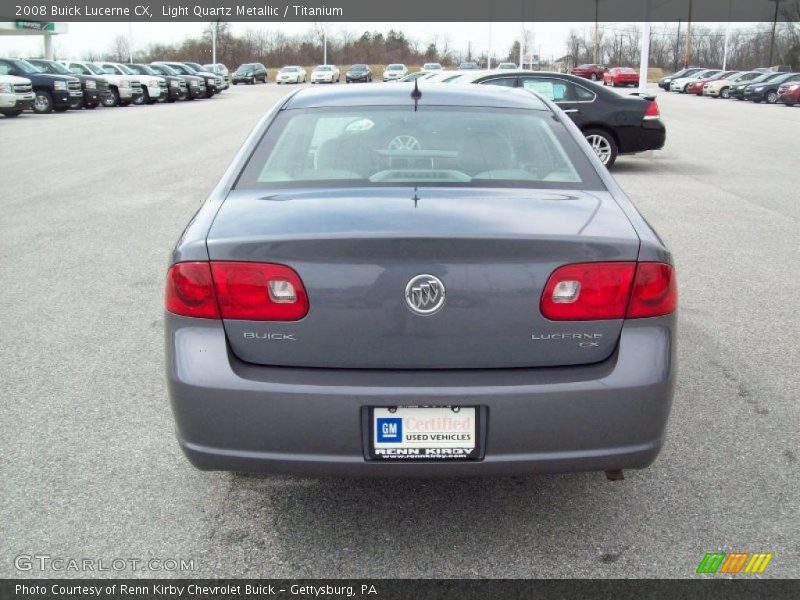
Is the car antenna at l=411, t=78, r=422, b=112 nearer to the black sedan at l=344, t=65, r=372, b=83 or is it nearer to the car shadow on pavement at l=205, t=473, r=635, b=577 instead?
the car shadow on pavement at l=205, t=473, r=635, b=577

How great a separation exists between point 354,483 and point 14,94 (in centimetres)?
2542

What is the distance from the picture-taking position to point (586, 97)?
14.1 m

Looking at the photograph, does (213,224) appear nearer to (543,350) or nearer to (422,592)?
(543,350)

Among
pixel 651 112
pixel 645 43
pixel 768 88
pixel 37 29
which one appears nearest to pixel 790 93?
pixel 768 88

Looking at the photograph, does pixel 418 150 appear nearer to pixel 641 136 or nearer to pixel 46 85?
pixel 641 136

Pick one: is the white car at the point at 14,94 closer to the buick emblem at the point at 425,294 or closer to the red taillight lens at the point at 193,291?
the red taillight lens at the point at 193,291

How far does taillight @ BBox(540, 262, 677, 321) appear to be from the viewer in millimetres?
2818

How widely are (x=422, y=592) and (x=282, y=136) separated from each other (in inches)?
79.4

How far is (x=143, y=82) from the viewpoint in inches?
1497

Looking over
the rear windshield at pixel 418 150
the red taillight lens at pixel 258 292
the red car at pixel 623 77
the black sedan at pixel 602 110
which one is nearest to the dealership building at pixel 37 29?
the red car at pixel 623 77

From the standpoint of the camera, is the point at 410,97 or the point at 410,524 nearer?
the point at 410,524

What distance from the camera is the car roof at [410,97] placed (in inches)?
159

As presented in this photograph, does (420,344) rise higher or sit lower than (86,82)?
lower
